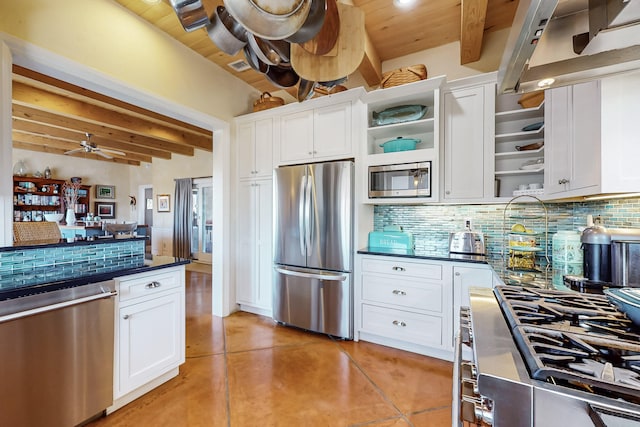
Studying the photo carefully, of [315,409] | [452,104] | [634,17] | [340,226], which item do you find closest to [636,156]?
[634,17]

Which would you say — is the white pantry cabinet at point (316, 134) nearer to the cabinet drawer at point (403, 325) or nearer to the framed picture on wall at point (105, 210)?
the cabinet drawer at point (403, 325)

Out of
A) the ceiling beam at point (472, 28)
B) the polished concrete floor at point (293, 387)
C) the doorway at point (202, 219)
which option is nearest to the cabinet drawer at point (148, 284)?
the polished concrete floor at point (293, 387)

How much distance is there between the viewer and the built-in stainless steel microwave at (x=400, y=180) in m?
2.47

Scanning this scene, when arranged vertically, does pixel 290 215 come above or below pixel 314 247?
above

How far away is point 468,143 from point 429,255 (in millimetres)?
1077

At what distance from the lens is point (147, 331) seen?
1789mm

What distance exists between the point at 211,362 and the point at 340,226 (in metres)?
1.63

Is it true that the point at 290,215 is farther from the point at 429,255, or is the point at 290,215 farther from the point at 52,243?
the point at 52,243

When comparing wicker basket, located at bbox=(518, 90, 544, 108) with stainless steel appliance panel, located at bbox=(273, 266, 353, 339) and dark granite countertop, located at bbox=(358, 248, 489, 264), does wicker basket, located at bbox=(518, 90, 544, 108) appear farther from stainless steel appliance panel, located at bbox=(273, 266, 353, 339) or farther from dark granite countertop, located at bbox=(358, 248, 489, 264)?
stainless steel appliance panel, located at bbox=(273, 266, 353, 339)

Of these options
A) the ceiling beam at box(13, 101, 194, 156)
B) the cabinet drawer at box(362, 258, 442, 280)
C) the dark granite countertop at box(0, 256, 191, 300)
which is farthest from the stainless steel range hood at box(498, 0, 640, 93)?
the ceiling beam at box(13, 101, 194, 156)

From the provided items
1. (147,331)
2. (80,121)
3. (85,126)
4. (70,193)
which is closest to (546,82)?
(147,331)

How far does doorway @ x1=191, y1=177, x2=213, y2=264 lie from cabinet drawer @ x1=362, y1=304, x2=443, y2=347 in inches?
181

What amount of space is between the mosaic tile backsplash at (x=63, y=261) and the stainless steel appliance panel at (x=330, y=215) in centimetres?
149

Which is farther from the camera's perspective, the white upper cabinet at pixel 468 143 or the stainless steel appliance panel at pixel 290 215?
the stainless steel appliance panel at pixel 290 215
